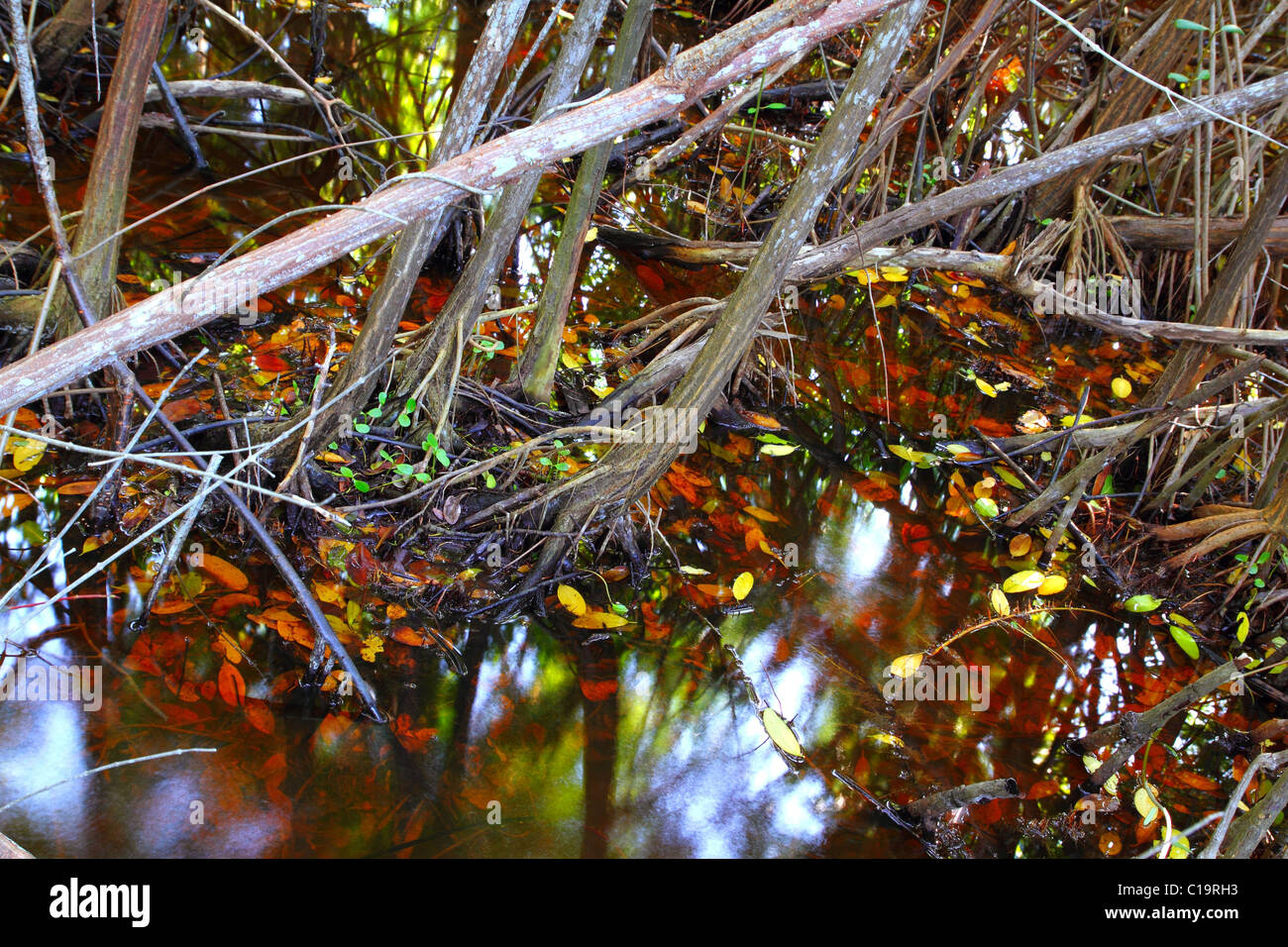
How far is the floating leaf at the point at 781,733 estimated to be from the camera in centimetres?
294

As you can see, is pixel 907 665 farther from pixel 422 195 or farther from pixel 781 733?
pixel 422 195

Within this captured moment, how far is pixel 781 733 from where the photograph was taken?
297cm

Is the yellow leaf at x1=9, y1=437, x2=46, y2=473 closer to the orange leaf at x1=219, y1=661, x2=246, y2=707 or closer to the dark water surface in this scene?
the dark water surface

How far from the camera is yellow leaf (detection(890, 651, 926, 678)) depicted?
327 centimetres

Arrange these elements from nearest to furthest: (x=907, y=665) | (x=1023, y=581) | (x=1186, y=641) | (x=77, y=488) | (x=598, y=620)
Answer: (x=77, y=488) → (x=598, y=620) → (x=907, y=665) → (x=1186, y=641) → (x=1023, y=581)

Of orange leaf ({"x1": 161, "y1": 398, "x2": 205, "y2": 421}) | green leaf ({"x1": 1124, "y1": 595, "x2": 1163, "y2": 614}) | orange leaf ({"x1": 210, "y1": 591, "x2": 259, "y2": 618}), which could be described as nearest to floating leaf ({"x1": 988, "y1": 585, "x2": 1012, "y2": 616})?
green leaf ({"x1": 1124, "y1": 595, "x2": 1163, "y2": 614})

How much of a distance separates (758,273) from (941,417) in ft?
7.01

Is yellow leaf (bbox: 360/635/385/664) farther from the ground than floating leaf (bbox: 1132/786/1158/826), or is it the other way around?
yellow leaf (bbox: 360/635/385/664)

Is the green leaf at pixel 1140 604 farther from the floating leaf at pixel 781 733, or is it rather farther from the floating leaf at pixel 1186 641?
the floating leaf at pixel 781 733

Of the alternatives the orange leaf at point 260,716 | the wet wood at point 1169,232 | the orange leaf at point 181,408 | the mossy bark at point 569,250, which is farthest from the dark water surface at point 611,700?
the wet wood at point 1169,232

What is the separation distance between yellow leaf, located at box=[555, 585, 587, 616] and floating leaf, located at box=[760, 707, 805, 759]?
2.40 feet

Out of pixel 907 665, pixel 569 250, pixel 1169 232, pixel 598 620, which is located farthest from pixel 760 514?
pixel 1169 232

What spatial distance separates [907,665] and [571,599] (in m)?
1.26

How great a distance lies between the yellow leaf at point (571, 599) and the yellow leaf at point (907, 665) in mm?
1161
